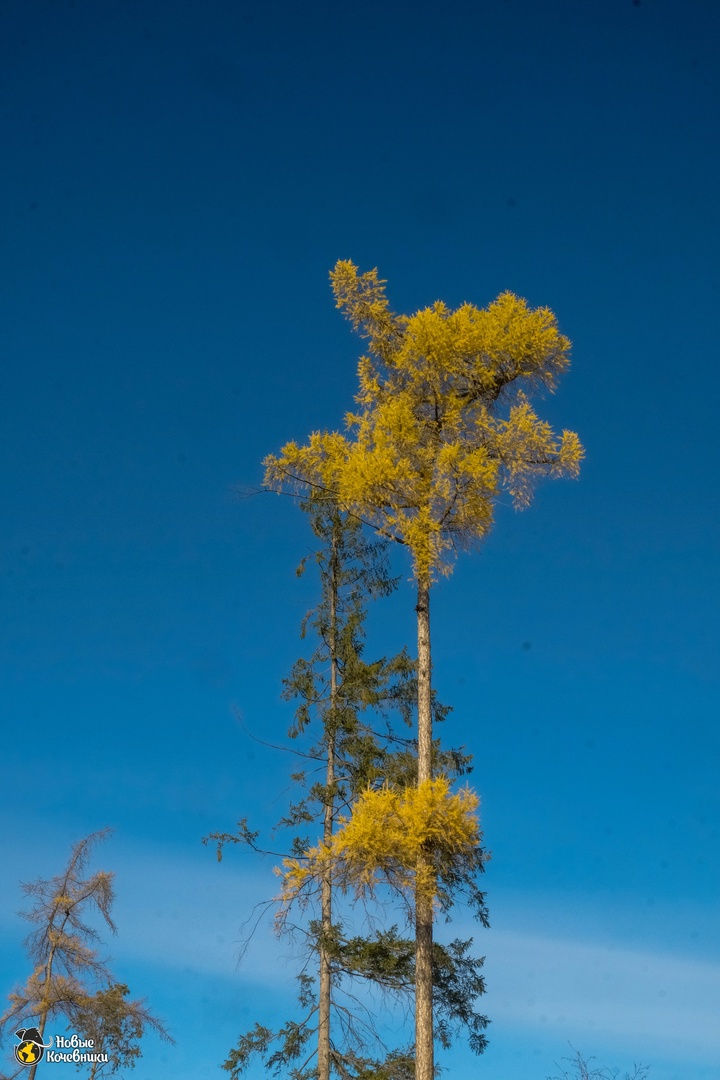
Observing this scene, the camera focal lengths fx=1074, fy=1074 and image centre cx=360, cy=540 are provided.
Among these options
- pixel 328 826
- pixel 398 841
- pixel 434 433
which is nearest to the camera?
pixel 398 841

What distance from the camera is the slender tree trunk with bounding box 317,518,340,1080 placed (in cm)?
1725

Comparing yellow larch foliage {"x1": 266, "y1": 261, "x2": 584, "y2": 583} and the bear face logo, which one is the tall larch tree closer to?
yellow larch foliage {"x1": 266, "y1": 261, "x2": 584, "y2": 583}

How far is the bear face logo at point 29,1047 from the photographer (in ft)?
64.8

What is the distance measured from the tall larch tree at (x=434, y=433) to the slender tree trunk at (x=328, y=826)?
5.08m

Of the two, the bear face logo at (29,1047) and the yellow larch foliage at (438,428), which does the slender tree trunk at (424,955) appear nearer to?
the yellow larch foliage at (438,428)

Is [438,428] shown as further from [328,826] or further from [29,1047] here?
[29,1047]

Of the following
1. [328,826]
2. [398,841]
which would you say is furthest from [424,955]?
[328,826]

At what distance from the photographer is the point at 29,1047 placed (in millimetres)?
19953

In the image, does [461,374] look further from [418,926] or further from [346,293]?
[418,926]

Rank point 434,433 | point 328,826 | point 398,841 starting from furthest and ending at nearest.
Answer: point 328,826 → point 434,433 → point 398,841

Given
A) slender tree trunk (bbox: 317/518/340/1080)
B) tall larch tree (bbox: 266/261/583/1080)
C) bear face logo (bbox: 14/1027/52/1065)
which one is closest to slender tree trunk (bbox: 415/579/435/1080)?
tall larch tree (bbox: 266/261/583/1080)

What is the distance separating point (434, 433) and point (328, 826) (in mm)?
7412

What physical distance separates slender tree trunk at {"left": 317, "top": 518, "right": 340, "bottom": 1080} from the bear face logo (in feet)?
19.8

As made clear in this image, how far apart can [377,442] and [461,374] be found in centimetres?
168
